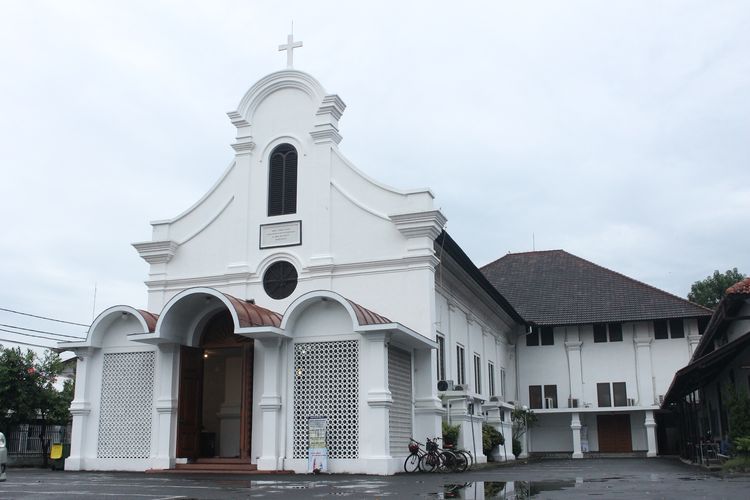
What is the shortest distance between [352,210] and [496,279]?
23.7 m

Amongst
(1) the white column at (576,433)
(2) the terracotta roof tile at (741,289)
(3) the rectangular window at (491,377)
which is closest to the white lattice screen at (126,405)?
(2) the terracotta roof tile at (741,289)

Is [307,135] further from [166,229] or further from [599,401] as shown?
[599,401]

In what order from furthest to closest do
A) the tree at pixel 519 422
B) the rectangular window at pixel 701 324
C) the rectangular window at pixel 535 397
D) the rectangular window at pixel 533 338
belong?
the rectangular window at pixel 533 338
the rectangular window at pixel 535 397
the rectangular window at pixel 701 324
the tree at pixel 519 422

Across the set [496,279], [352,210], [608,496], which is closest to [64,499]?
[608,496]

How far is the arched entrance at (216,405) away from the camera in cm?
2106

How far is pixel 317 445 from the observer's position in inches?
750

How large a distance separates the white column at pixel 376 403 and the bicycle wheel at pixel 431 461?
1119mm

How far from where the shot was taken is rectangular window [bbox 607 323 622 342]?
1558 inches

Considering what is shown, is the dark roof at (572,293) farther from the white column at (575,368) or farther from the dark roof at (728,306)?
the dark roof at (728,306)

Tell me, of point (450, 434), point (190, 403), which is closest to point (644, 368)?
point (450, 434)

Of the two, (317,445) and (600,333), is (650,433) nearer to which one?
(600,333)

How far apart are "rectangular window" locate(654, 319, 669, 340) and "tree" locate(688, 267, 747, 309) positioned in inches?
1002

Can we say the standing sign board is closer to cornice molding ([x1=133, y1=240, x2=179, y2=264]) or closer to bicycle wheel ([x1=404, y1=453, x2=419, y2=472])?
bicycle wheel ([x1=404, y1=453, x2=419, y2=472])

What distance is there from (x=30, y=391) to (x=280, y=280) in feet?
36.7
